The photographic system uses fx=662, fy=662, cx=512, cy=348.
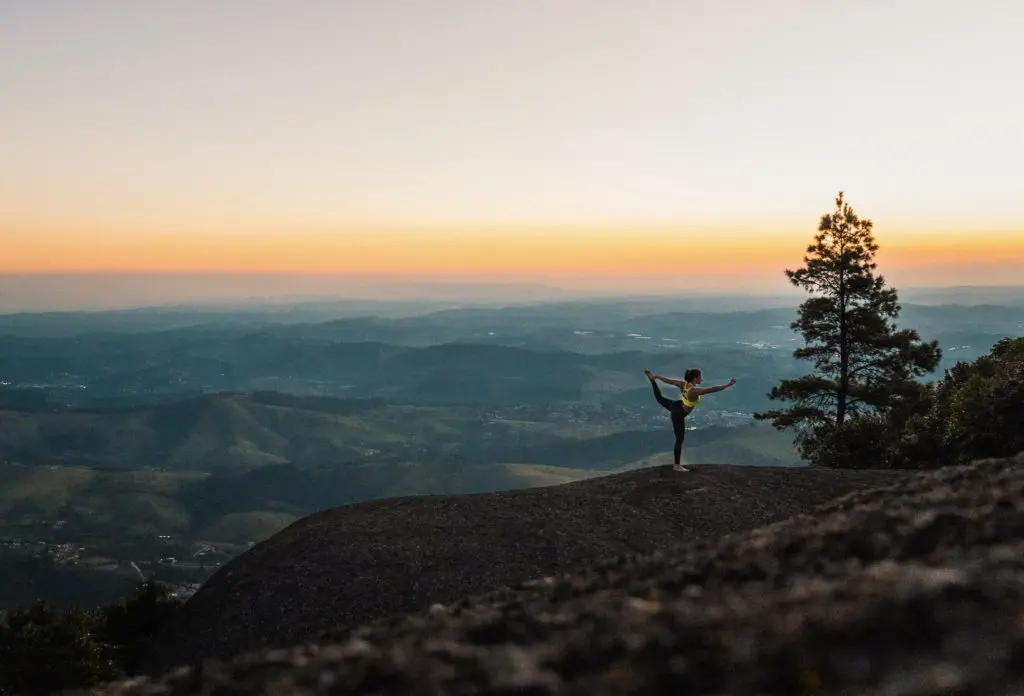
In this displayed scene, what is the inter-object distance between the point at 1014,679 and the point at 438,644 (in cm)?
494

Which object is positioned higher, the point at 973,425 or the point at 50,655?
the point at 973,425

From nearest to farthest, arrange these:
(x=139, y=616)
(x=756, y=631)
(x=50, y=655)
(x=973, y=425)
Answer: (x=756, y=631)
(x=50, y=655)
(x=139, y=616)
(x=973, y=425)

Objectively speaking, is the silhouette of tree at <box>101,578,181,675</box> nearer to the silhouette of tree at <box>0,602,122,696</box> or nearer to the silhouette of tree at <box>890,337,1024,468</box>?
the silhouette of tree at <box>0,602,122,696</box>

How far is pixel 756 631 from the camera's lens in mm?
5340

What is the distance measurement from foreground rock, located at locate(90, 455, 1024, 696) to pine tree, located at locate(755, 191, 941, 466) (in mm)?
34726

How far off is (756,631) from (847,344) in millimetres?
42252

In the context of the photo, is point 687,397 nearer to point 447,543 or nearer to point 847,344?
point 447,543

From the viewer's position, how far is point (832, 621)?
5.09 m

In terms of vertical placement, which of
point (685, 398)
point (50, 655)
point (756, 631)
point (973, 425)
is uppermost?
point (756, 631)

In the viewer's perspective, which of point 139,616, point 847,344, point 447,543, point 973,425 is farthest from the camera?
point 847,344

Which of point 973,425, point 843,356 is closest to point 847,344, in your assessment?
point 843,356

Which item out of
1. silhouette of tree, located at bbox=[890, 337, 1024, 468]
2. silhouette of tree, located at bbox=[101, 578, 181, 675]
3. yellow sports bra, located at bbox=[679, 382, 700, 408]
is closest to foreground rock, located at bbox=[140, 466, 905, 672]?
silhouette of tree, located at bbox=[101, 578, 181, 675]

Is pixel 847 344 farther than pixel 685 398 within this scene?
Yes

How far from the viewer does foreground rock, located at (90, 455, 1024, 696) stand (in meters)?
4.40
